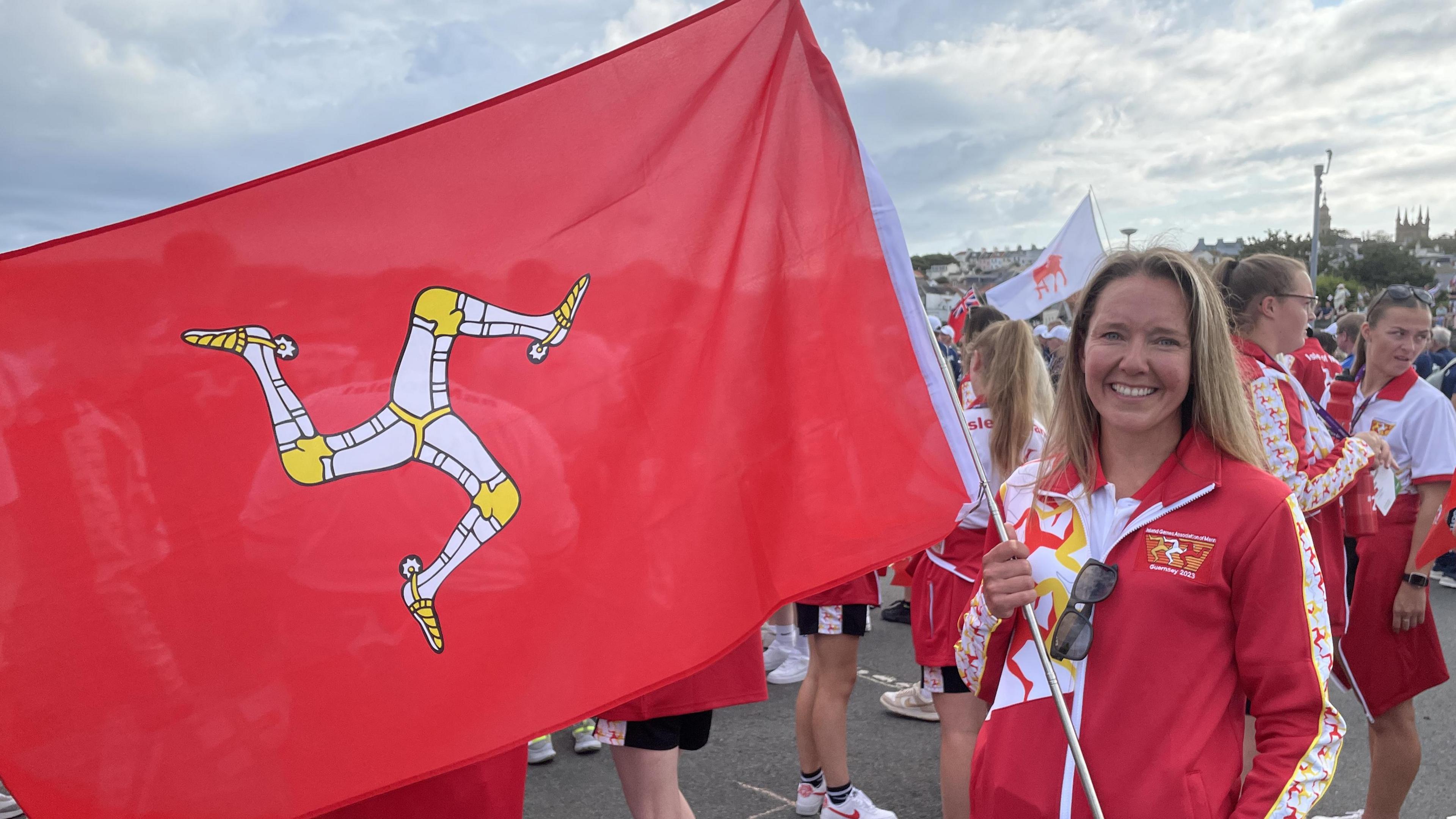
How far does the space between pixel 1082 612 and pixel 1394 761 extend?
111 inches

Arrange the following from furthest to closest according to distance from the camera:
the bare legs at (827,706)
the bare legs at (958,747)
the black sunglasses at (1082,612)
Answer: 1. the bare legs at (827,706)
2. the bare legs at (958,747)
3. the black sunglasses at (1082,612)

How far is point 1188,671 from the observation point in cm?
174

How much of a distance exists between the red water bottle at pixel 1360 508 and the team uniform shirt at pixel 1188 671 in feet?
7.18

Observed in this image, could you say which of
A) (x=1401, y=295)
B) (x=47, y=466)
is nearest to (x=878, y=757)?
(x=1401, y=295)

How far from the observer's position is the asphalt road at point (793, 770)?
4.39m

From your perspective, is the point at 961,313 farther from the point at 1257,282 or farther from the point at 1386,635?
the point at 1386,635

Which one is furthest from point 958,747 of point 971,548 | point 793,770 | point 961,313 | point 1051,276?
point 961,313

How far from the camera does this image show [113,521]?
2.09 m

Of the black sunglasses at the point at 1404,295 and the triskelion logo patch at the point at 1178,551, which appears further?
the black sunglasses at the point at 1404,295

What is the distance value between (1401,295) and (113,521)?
16.1 ft

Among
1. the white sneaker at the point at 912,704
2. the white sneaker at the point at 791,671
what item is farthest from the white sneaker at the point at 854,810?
the white sneaker at the point at 791,671

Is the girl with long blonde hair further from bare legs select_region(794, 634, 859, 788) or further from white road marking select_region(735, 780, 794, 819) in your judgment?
white road marking select_region(735, 780, 794, 819)

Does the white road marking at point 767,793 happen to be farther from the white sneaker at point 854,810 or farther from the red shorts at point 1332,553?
the red shorts at point 1332,553

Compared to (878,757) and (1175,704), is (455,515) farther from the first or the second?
(878,757)
